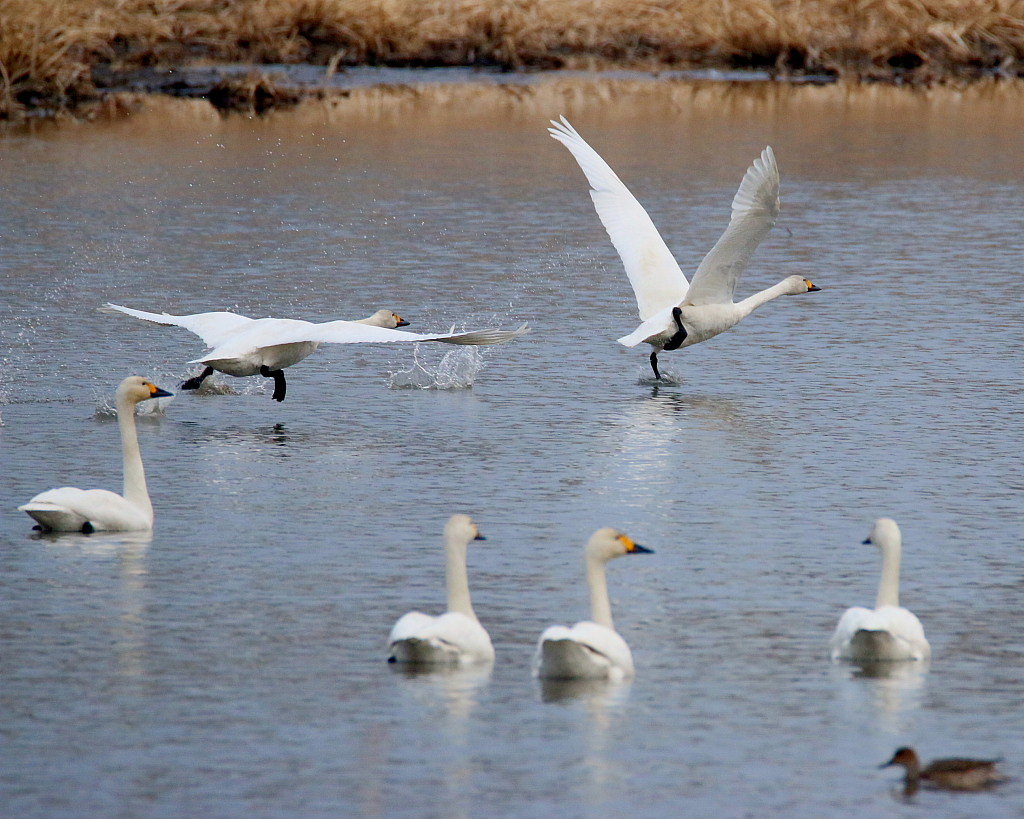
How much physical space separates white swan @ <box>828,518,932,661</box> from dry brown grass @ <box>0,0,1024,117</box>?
3019cm

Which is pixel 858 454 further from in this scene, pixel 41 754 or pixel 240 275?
pixel 240 275

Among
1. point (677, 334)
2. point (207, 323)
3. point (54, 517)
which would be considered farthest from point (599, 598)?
point (677, 334)

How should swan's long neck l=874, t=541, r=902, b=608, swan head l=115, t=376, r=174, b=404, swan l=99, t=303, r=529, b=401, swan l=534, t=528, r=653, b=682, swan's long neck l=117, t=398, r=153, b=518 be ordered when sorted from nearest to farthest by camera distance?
1. swan l=534, t=528, r=653, b=682
2. swan's long neck l=874, t=541, r=902, b=608
3. swan's long neck l=117, t=398, r=153, b=518
4. swan head l=115, t=376, r=174, b=404
5. swan l=99, t=303, r=529, b=401

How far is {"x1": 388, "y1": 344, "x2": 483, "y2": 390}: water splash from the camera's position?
13766 mm

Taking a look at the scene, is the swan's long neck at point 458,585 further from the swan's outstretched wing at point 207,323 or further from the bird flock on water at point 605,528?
the swan's outstretched wing at point 207,323

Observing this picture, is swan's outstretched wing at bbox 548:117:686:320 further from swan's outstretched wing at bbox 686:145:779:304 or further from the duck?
the duck

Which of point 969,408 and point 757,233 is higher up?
point 757,233

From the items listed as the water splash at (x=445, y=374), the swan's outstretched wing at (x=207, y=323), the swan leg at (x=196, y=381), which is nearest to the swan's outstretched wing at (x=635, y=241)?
the water splash at (x=445, y=374)

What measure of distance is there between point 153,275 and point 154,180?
271 inches

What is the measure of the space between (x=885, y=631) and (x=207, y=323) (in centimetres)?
676

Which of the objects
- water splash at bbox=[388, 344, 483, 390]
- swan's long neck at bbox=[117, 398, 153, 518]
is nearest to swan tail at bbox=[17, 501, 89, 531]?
swan's long neck at bbox=[117, 398, 153, 518]

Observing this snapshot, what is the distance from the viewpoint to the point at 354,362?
14.8 metres

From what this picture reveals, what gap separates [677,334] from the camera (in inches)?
541

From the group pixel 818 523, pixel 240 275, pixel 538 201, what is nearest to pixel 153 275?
pixel 240 275
